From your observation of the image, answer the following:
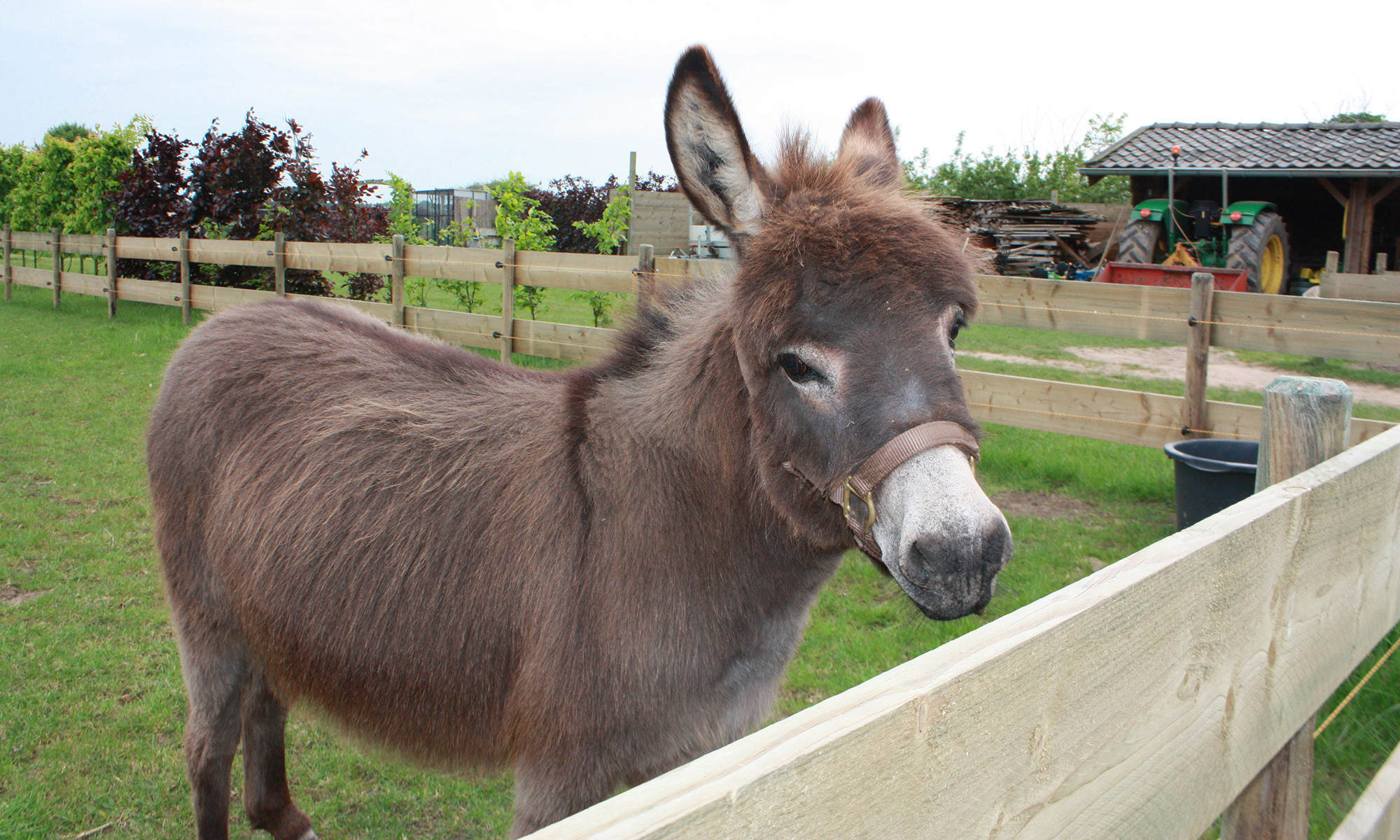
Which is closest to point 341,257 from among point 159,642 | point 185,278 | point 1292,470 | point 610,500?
point 185,278

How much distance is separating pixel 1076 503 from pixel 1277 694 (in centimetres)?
469

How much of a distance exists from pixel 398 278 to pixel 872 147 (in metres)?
8.29

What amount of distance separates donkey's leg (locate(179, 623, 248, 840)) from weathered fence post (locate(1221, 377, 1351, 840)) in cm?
297

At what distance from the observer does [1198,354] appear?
18.7 ft

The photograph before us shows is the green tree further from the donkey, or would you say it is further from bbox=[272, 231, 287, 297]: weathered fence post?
the donkey

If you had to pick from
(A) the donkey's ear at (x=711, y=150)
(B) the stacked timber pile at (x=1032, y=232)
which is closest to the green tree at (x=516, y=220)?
(A) the donkey's ear at (x=711, y=150)

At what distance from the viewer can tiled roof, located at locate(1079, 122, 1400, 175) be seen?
1614 centimetres

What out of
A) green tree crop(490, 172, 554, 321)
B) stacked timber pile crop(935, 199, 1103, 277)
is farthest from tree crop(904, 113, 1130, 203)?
green tree crop(490, 172, 554, 321)

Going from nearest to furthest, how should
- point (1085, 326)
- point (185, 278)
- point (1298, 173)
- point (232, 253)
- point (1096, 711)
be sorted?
1. point (1096, 711)
2. point (1085, 326)
3. point (232, 253)
4. point (185, 278)
5. point (1298, 173)

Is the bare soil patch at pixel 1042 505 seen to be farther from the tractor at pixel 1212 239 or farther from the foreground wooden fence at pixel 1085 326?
the tractor at pixel 1212 239

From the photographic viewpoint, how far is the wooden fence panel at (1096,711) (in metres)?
0.72

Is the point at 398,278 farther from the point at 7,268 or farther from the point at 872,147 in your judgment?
the point at 7,268

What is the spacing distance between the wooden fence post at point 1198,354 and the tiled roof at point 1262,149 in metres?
12.9

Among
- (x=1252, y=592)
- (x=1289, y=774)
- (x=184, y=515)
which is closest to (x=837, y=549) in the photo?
(x=1252, y=592)
